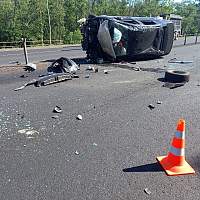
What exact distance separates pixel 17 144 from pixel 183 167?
2640mm

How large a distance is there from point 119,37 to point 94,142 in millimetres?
10555

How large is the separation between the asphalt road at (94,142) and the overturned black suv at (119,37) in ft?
20.0

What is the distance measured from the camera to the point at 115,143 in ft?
15.6

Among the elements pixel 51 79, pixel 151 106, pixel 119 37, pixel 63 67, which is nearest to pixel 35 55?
pixel 119 37

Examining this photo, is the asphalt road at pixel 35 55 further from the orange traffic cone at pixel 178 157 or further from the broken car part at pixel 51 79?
the orange traffic cone at pixel 178 157

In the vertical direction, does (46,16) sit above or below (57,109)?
above

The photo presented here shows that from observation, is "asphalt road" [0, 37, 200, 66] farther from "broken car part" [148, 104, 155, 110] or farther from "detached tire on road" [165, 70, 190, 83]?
"broken car part" [148, 104, 155, 110]

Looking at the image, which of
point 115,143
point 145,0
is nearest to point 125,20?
point 115,143

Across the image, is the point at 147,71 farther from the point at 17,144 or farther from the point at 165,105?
the point at 17,144

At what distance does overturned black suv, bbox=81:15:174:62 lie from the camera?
47.3ft

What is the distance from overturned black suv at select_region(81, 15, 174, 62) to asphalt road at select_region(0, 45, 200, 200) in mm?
6091

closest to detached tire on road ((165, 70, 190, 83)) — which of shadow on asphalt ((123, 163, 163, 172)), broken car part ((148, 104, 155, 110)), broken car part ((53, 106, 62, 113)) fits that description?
broken car part ((148, 104, 155, 110))

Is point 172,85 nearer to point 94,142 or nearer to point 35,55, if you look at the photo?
point 94,142

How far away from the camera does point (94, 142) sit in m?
4.82
